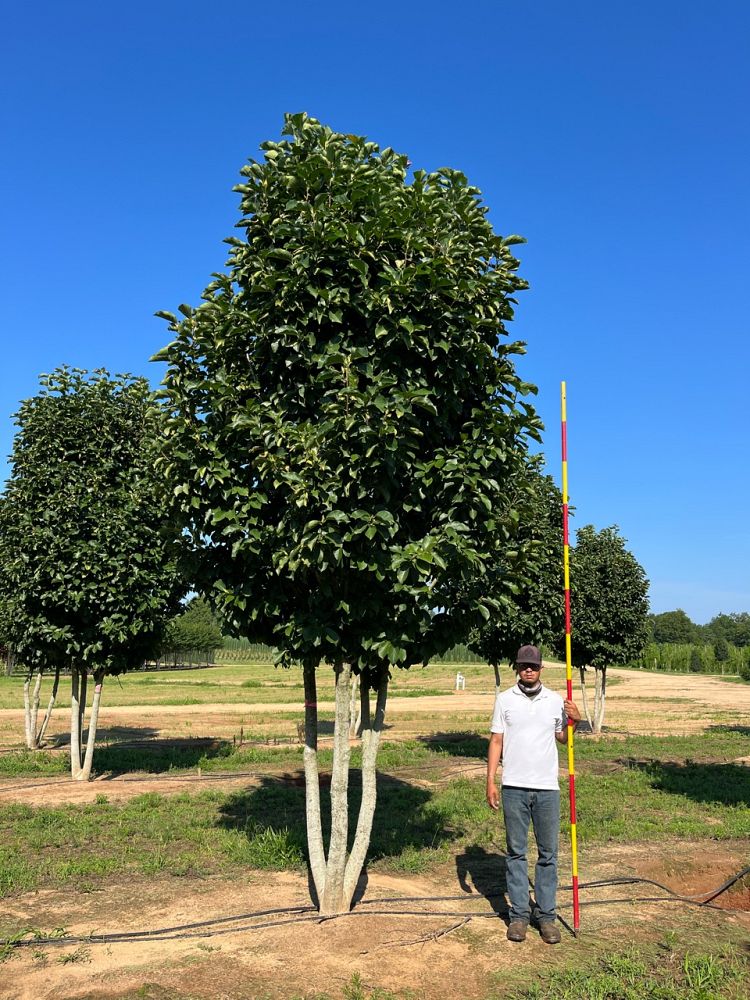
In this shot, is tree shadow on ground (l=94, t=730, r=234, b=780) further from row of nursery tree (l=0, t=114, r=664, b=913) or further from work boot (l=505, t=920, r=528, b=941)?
work boot (l=505, t=920, r=528, b=941)

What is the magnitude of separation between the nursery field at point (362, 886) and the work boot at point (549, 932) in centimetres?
10

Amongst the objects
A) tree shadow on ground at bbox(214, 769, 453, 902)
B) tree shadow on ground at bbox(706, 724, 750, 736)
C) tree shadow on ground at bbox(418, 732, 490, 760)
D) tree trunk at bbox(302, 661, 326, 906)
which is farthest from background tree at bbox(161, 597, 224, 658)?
tree trunk at bbox(302, 661, 326, 906)

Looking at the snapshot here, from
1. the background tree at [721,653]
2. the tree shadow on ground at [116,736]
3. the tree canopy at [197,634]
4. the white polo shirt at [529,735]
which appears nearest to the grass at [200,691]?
the tree shadow on ground at [116,736]

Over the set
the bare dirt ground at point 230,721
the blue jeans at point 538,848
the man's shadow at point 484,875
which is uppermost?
the blue jeans at point 538,848

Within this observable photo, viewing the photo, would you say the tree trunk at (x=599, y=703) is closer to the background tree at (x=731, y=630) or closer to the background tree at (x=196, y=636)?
the background tree at (x=196, y=636)

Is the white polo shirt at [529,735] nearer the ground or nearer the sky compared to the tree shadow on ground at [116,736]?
nearer the sky

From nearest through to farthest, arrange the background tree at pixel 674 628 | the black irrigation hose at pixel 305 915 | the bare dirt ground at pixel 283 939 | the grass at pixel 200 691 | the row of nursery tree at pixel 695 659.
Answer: the bare dirt ground at pixel 283 939, the black irrigation hose at pixel 305 915, the grass at pixel 200 691, the row of nursery tree at pixel 695 659, the background tree at pixel 674 628

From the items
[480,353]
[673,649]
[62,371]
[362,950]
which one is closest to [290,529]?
[480,353]

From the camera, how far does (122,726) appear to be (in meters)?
26.5

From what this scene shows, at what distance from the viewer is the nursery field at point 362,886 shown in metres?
5.49

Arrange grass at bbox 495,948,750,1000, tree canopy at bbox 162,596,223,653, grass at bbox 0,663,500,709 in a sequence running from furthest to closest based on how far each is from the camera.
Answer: tree canopy at bbox 162,596,223,653 < grass at bbox 0,663,500,709 < grass at bbox 495,948,750,1000

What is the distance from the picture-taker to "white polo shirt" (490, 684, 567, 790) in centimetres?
639

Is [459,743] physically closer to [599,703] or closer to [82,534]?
[599,703]

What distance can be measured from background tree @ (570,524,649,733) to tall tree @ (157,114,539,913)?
1701 centimetres
